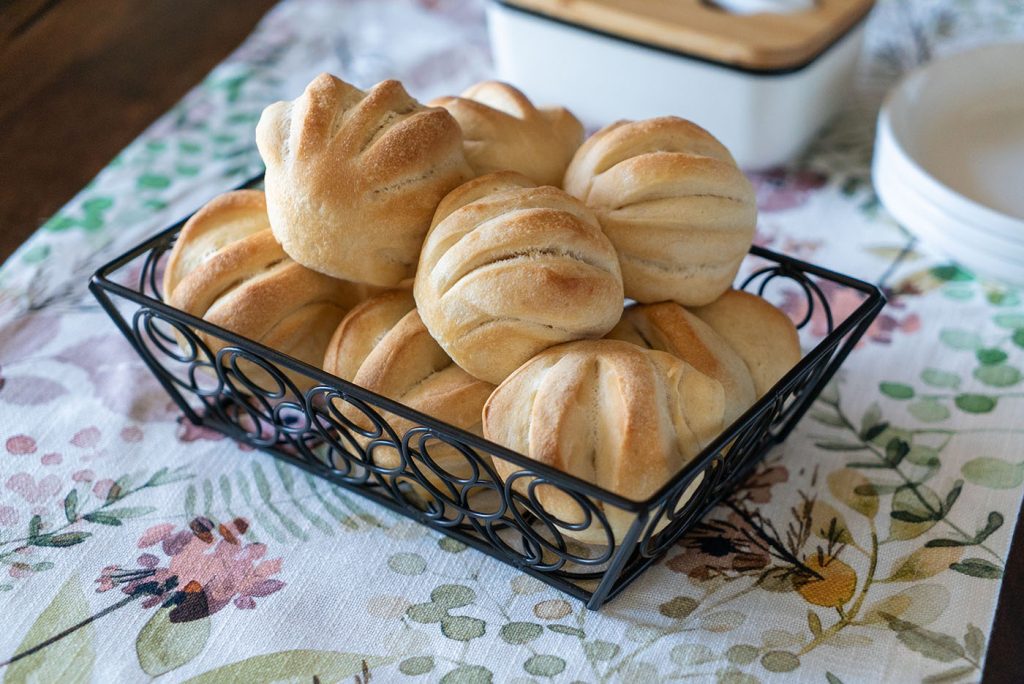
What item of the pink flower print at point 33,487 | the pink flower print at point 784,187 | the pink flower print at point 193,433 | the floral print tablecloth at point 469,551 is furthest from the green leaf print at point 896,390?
the pink flower print at point 33,487

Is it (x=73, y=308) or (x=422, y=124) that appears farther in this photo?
(x=73, y=308)

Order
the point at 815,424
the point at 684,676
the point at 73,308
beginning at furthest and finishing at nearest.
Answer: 1. the point at 73,308
2. the point at 815,424
3. the point at 684,676

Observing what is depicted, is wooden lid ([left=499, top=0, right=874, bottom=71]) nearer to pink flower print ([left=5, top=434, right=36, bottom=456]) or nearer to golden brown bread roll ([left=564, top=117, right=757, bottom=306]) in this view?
golden brown bread roll ([left=564, top=117, right=757, bottom=306])

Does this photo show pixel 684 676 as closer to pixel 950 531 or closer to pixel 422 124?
pixel 950 531

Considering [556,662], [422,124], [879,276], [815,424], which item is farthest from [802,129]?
[556,662]

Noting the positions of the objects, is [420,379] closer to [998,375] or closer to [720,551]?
[720,551]

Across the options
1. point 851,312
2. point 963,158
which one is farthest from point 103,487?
point 963,158

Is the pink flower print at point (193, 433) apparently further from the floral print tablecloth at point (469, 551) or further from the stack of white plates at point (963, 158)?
the stack of white plates at point (963, 158)
